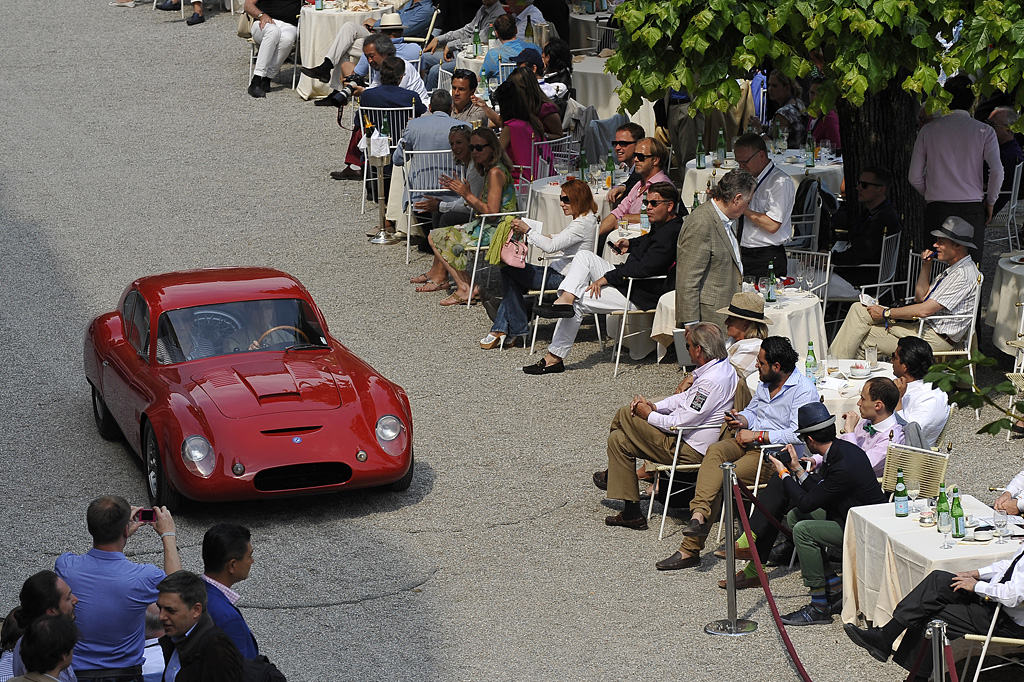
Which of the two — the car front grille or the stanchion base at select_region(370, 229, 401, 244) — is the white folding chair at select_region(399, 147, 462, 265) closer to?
the stanchion base at select_region(370, 229, 401, 244)

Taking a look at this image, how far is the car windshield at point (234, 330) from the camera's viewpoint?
9.55 m

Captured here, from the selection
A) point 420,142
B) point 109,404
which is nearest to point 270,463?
point 109,404

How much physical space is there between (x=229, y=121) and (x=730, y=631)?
1407 centimetres

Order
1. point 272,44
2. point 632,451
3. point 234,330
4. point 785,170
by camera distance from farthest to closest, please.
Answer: point 272,44, point 785,170, point 234,330, point 632,451

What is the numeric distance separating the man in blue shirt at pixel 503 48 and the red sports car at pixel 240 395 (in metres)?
7.16

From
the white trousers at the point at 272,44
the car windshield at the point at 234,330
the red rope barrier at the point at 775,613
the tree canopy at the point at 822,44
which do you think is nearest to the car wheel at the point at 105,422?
the car windshield at the point at 234,330

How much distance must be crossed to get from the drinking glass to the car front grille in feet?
13.0

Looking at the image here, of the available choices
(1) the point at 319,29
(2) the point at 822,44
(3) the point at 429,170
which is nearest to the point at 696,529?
(2) the point at 822,44

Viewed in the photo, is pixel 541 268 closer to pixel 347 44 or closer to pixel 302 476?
pixel 302 476

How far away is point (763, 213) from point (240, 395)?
4.62 meters

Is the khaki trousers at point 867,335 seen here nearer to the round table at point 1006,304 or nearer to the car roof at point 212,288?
the round table at point 1006,304

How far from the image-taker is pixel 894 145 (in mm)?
12461

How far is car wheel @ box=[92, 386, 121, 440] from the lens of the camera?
1028 centimetres

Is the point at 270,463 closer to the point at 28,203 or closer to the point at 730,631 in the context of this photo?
the point at 730,631
